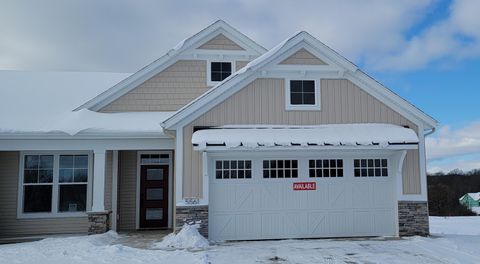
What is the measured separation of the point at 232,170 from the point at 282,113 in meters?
2.04

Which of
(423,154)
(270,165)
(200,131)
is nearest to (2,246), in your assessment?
→ (200,131)

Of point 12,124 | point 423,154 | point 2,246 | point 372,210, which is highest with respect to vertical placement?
point 12,124

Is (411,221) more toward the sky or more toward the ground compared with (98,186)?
more toward the ground

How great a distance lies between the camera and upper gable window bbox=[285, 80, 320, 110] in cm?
1189

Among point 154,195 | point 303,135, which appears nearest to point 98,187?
point 154,195

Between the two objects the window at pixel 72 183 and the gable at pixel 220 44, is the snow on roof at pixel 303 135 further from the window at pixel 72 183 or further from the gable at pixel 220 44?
the window at pixel 72 183

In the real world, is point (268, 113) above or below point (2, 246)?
above

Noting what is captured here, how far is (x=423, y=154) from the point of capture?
468 inches

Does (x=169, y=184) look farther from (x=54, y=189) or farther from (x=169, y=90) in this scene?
(x=54, y=189)

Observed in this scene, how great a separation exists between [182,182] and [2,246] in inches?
180

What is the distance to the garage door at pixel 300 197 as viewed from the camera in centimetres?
1142

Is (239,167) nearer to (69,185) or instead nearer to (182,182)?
(182,182)

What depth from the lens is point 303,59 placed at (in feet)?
39.3

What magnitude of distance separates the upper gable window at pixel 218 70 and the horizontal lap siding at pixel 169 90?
198 millimetres
